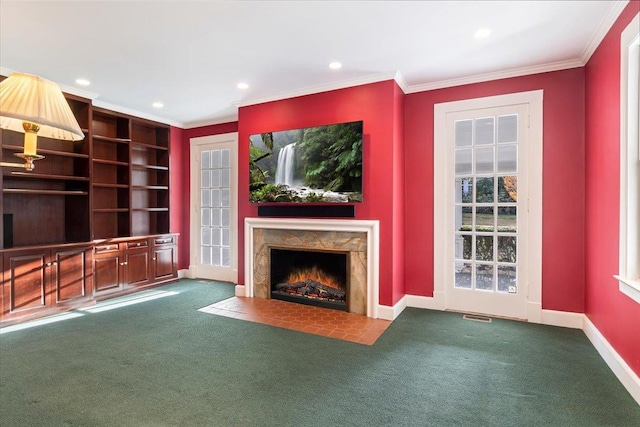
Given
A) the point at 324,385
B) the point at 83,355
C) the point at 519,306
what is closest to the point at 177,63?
the point at 83,355

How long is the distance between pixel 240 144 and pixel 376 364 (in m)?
3.38

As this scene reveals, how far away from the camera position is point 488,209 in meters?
3.80

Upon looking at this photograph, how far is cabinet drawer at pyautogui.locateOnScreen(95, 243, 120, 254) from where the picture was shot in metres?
4.48

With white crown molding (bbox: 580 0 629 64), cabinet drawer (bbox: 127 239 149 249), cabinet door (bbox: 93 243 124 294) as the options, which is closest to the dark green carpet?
cabinet door (bbox: 93 243 124 294)

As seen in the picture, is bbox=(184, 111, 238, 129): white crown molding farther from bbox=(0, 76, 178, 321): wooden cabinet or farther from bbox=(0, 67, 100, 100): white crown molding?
bbox=(0, 67, 100, 100): white crown molding

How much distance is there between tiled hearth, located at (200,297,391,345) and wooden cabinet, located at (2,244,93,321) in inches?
63.9

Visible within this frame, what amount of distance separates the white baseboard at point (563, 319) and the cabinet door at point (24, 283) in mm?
5575

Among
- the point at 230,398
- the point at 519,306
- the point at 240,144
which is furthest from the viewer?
the point at 240,144

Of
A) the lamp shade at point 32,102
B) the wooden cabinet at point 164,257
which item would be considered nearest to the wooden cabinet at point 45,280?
the wooden cabinet at point 164,257

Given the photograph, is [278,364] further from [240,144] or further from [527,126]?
[527,126]

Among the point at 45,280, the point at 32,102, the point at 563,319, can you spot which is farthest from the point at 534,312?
the point at 45,280

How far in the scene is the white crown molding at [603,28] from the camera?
94.6 inches

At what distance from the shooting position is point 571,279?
345 cm

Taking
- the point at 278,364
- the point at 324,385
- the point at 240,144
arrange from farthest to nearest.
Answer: the point at 240,144, the point at 278,364, the point at 324,385
